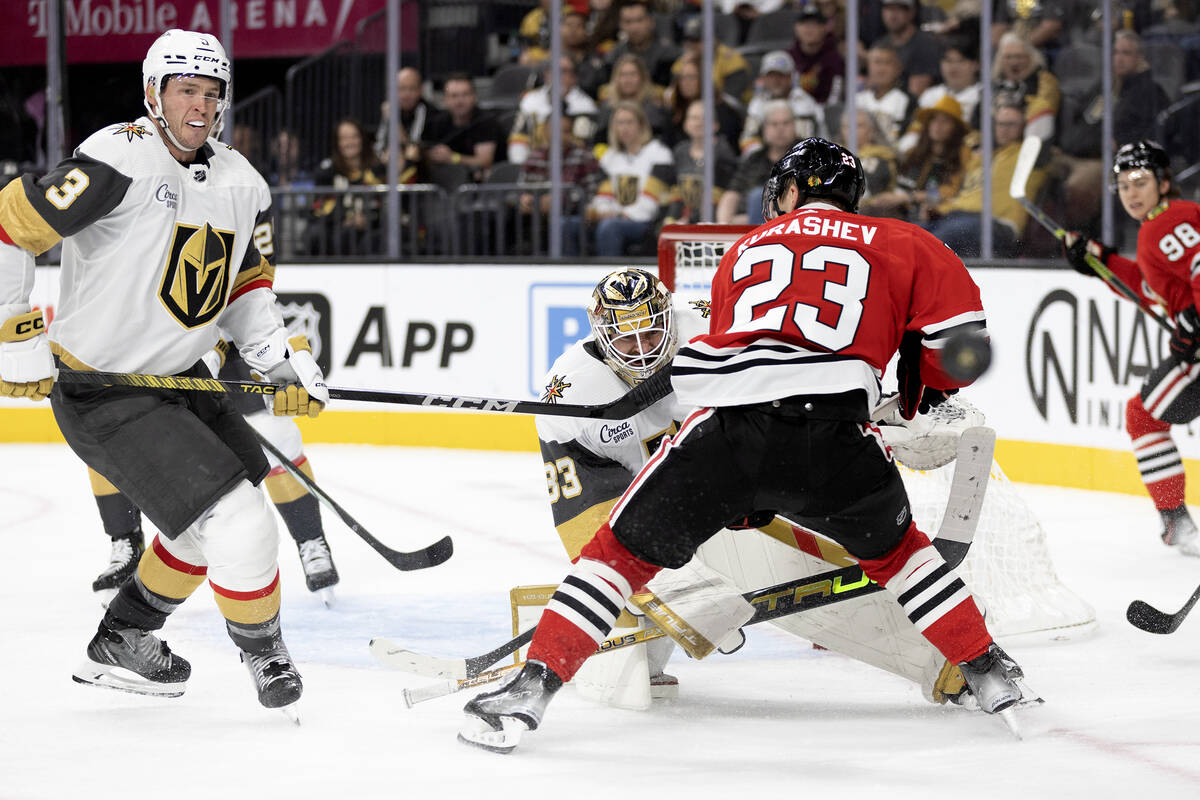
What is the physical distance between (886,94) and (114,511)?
372 cm

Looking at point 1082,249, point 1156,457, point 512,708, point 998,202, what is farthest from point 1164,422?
point 512,708

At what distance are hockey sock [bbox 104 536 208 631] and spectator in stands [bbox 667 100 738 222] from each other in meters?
3.91

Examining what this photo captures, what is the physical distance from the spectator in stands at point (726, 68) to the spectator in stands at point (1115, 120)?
1417mm

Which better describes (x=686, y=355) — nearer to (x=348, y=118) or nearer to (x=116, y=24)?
(x=348, y=118)

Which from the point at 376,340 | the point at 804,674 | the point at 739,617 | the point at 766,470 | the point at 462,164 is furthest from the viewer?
the point at 462,164

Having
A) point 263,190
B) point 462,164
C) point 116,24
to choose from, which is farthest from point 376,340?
point 263,190

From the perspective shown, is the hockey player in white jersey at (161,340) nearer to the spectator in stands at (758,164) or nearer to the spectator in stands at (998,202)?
the spectator in stands at (998,202)

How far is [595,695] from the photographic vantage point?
2.71m

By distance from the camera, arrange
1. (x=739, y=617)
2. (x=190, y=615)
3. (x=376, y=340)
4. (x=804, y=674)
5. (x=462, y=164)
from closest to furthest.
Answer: (x=739, y=617) → (x=804, y=674) → (x=190, y=615) → (x=376, y=340) → (x=462, y=164)

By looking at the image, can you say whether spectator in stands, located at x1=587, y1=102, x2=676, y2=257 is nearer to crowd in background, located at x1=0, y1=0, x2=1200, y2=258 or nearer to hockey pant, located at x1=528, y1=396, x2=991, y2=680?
crowd in background, located at x1=0, y1=0, x2=1200, y2=258

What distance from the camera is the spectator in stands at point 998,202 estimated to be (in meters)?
5.78

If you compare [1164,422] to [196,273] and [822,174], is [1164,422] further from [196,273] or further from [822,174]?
[196,273]

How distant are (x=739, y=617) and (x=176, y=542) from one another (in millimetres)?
925

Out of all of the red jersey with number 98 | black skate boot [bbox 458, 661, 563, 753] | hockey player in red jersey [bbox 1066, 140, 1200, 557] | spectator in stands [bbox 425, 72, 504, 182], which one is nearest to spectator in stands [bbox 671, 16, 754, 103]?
spectator in stands [bbox 425, 72, 504, 182]
